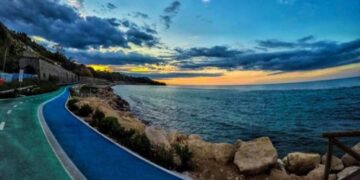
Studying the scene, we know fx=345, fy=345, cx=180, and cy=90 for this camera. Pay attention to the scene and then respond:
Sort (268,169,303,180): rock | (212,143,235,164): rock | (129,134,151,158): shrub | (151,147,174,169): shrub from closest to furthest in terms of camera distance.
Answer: (151,147,174,169): shrub → (268,169,303,180): rock → (129,134,151,158): shrub → (212,143,235,164): rock

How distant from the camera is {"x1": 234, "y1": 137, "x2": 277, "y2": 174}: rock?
10.8 metres

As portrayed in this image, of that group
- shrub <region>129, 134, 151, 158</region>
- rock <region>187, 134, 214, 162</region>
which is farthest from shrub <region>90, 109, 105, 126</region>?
rock <region>187, 134, 214, 162</region>

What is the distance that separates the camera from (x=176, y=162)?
10680mm

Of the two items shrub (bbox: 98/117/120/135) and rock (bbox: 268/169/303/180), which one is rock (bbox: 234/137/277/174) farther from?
shrub (bbox: 98/117/120/135)

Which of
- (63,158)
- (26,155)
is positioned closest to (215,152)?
(63,158)

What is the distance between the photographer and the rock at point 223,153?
1206 centimetres

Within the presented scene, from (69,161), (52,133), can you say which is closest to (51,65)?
(52,133)

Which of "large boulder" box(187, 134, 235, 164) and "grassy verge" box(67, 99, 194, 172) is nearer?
"grassy verge" box(67, 99, 194, 172)

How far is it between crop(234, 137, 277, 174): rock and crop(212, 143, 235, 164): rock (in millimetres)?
425

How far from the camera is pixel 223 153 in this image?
12211mm

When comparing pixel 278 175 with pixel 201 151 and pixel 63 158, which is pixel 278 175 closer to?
pixel 201 151

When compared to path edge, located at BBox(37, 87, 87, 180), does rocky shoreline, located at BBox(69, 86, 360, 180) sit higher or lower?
lower

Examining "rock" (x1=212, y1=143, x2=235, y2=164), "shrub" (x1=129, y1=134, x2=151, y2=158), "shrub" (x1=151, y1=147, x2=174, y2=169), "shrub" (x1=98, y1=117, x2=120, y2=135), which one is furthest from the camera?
"shrub" (x1=98, y1=117, x2=120, y2=135)

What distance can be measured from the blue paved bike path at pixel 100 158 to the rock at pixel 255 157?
9.09ft
